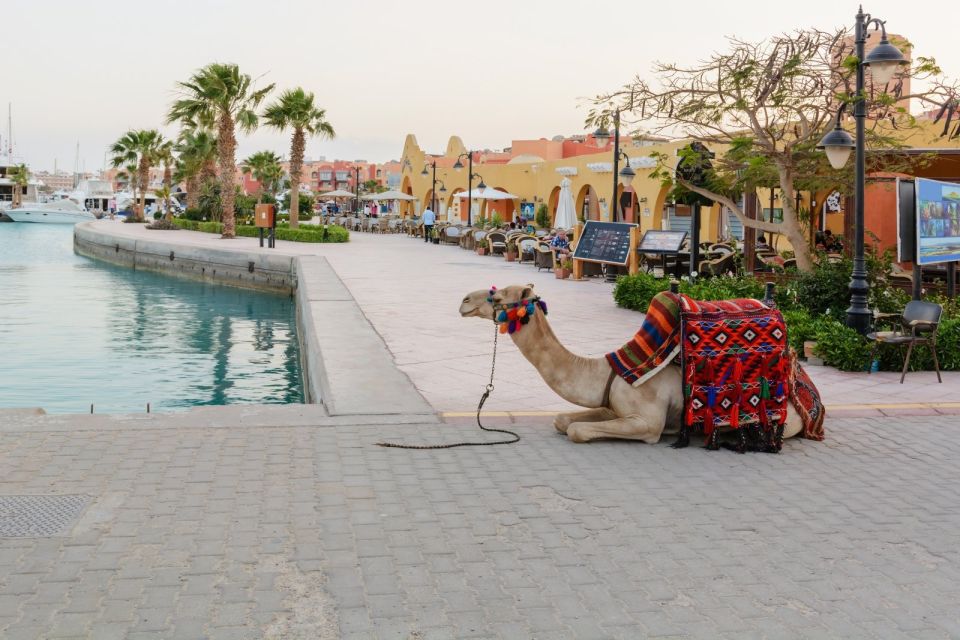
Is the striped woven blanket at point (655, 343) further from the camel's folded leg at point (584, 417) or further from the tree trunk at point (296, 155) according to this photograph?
A: the tree trunk at point (296, 155)

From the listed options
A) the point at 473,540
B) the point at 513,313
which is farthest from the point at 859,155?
the point at 473,540

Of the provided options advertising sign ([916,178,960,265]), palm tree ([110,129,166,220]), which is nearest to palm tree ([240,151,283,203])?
palm tree ([110,129,166,220])

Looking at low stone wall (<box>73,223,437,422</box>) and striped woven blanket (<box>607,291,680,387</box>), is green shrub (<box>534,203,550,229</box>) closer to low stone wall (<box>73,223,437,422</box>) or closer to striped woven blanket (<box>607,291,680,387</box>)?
low stone wall (<box>73,223,437,422</box>)

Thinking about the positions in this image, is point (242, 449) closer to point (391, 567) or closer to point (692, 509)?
point (391, 567)

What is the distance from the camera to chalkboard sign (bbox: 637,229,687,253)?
18.1 metres

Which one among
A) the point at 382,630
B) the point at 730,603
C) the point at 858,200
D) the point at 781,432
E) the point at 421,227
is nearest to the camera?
the point at 382,630

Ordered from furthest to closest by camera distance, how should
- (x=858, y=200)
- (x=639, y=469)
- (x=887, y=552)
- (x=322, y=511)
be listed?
(x=858, y=200) < (x=639, y=469) < (x=322, y=511) < (x=887, y=552)

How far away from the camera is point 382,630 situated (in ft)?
11.9

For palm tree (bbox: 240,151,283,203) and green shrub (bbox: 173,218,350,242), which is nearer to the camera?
green shrub (bbox: 173,218,350,242)

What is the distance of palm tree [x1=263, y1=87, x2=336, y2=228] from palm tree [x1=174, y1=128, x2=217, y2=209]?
11.7m

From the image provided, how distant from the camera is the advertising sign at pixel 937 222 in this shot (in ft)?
33.5

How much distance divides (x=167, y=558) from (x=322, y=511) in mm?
927

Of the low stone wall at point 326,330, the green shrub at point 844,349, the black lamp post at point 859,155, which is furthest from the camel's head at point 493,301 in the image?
the black lamp post at point 859,155

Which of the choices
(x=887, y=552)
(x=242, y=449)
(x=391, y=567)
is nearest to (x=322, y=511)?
(x=391, y=567)
